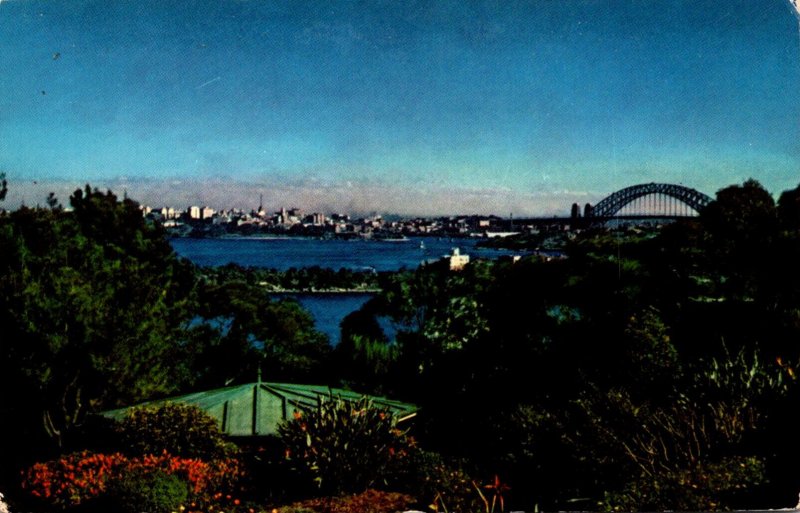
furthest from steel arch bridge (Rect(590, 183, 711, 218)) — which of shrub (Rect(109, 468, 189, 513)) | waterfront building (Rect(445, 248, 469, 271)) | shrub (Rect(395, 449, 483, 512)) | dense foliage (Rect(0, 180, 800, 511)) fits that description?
shrub (Rect(109, 468, 189, 513))

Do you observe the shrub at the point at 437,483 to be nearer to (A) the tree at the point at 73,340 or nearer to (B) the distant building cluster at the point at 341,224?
(A) the tree at the point at 73,340

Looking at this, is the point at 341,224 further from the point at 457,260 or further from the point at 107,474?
the point at 107,474

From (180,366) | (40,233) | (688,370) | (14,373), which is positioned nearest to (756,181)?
(688,370)

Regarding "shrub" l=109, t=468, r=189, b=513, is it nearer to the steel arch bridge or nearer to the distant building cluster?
the distant building cluster

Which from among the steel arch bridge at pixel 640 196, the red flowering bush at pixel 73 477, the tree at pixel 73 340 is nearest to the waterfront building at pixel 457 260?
the steel arch bridge at pixel 640 196

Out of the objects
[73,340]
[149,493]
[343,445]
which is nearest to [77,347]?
[73,340]

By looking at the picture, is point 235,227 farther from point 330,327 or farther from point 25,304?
point 25,304
